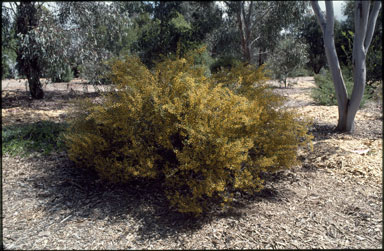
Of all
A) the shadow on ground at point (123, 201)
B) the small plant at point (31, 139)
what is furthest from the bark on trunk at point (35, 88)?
the shadow on ground at point (123, 201)

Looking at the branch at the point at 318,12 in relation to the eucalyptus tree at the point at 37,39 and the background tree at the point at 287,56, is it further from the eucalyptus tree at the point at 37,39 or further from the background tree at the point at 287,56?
the background tree at the point at 287,56

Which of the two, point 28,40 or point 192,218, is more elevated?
point 28,40

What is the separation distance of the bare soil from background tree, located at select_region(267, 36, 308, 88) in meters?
8.74

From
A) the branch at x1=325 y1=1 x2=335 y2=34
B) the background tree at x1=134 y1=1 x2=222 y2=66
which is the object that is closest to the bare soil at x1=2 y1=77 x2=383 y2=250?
the branch at x1=325 y1=1 x2=335 y2=34

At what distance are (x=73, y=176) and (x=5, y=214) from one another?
2.95 ft

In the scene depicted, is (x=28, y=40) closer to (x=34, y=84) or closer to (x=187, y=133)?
(x=34, y=84)

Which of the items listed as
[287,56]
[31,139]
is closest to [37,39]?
[31,139]

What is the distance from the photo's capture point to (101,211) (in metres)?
3.06

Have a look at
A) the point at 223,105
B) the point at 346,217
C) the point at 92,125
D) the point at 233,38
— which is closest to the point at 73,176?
the point at 92,125

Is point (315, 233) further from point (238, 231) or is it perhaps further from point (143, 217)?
point (143, 217)

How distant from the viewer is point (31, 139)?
509 centimetres

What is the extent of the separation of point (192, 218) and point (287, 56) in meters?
11.6

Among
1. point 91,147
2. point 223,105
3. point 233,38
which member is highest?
point 233,38

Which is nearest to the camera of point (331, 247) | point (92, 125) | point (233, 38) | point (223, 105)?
point (331, 247)
